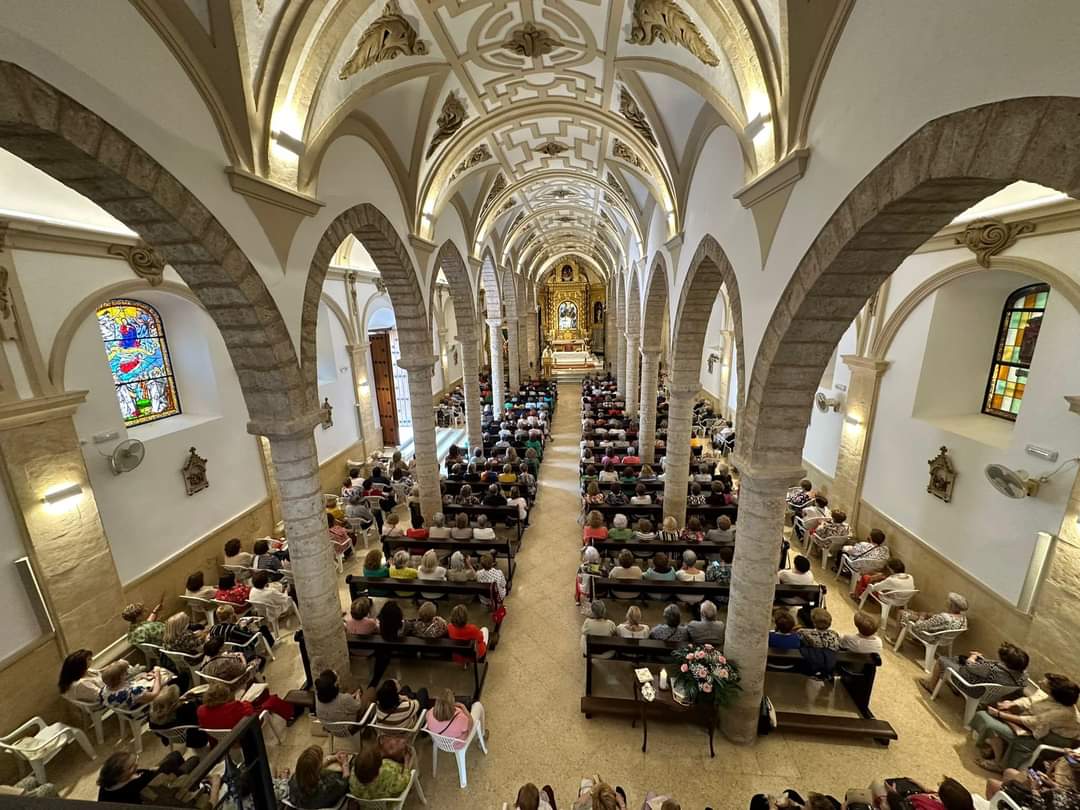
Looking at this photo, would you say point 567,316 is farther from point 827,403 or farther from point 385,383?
point 827,403

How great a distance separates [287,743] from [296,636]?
3.65ft

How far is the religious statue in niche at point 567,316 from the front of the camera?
107 ft

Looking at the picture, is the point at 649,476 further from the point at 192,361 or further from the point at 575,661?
the point at 192,361

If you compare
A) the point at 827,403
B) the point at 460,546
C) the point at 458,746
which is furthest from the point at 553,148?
the point at 458,746

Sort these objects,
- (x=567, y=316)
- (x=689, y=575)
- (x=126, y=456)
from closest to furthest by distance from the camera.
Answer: (x=126, y=456), (x=689, y=575), (x=567, y=316)

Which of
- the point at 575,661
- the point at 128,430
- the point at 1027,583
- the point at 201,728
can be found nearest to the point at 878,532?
the point at 1027,583

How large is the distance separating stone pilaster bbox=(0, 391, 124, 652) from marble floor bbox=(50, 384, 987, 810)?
52.8 inches

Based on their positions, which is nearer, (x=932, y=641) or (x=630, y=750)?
(x=630, y=750)

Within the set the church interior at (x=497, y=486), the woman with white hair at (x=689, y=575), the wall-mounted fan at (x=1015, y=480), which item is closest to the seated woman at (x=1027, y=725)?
the church interior at (x=497, y=486)

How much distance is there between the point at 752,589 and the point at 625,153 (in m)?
7.44

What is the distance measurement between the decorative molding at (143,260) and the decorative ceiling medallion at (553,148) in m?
6.83

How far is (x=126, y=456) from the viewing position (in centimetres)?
580

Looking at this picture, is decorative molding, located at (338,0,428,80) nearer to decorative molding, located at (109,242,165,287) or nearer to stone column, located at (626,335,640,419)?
decorative molding, located at (109,242,165,287)

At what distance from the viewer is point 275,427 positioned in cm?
434
